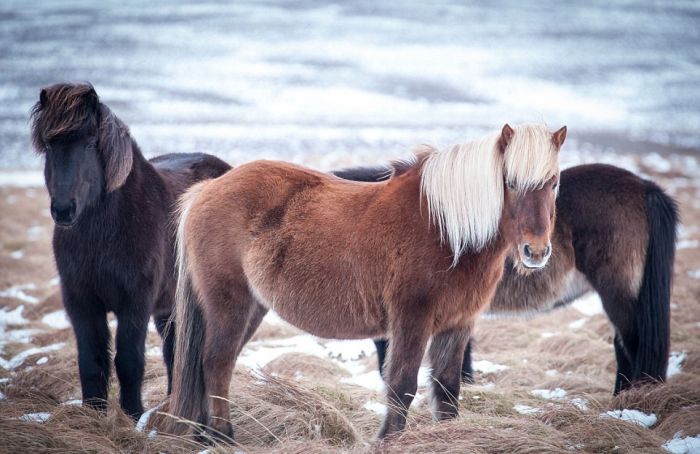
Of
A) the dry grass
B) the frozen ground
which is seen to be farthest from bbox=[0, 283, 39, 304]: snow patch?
the frozen ground

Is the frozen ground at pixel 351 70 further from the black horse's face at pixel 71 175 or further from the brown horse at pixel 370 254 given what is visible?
the brown horse at pixel 370 254

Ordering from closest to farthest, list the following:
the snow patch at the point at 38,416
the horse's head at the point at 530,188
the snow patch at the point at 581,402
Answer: the horse's head at the point at 530,188, the snow patch at the point at 38,416, the snow patch at the point at 581,402

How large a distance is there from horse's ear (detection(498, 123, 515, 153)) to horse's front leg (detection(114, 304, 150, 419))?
2.74 metres


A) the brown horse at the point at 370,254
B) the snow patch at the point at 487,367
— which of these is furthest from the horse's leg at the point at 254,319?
the snow patch at the point at 487,367

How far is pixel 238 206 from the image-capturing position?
4055 mm

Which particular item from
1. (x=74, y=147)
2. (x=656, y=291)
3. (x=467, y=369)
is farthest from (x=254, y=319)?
(x=656, y=291)

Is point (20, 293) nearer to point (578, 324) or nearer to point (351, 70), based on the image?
point (578, 324)

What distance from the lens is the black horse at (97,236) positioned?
13.5 ft

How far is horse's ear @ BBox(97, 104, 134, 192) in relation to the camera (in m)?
4.31

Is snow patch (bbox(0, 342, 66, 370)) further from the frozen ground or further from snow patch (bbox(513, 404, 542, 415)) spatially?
the frozen ground

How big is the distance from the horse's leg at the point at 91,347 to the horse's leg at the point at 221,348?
0.84 meters

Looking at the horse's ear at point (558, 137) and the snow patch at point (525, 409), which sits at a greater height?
the horse's ear at point (558, 137)

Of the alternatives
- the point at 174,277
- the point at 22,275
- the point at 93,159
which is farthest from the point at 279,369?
the point at 22,275

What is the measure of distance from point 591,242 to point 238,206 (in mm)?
3318
